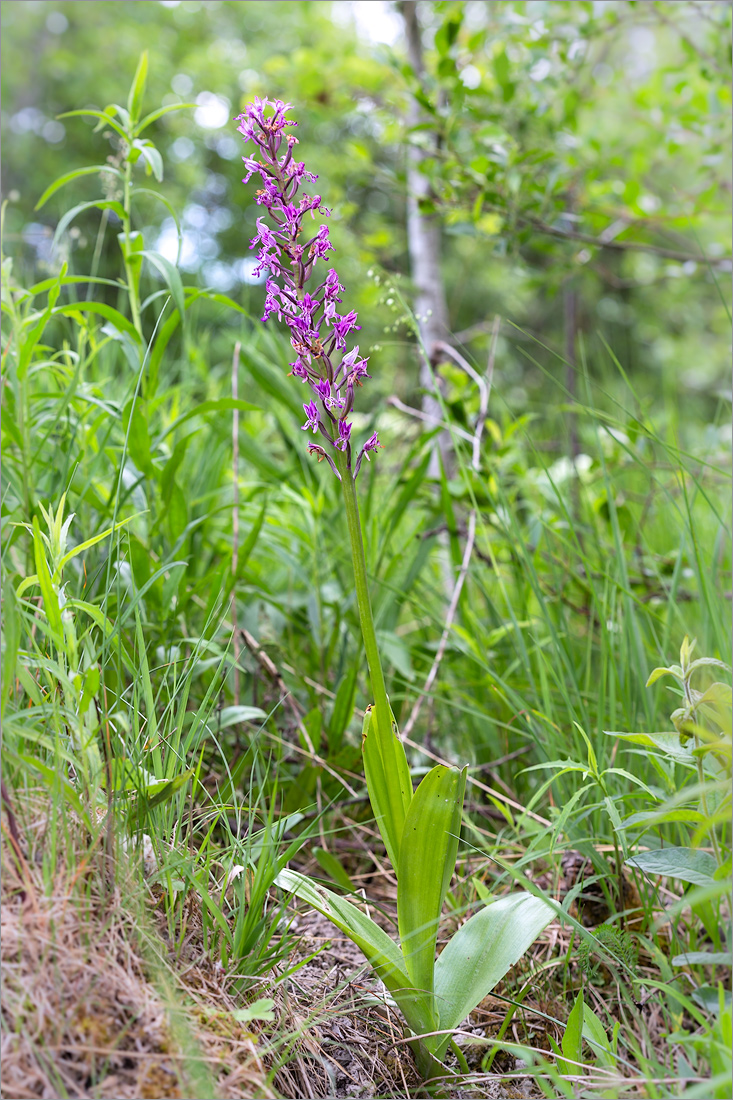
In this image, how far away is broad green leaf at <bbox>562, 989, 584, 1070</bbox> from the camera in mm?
917

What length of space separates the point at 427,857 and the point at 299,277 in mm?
769

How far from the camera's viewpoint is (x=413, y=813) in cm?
97

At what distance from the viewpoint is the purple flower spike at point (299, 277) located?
0.94 meters

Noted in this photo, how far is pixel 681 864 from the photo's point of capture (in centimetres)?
92

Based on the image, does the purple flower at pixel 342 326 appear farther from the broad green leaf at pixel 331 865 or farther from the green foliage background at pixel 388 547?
the broad green leaf at pixel 331 865

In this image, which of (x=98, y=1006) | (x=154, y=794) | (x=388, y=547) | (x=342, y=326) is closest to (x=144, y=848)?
(x=154, y=794)

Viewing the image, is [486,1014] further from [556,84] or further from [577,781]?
[556,84]

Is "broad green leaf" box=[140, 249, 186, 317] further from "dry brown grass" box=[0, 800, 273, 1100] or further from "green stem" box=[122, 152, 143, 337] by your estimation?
"dry brown grass" box=[0, 800, 273, 1100]

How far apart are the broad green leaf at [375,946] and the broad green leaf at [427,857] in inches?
0.7

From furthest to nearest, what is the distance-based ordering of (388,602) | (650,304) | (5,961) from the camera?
1. (650,304)
2. (388,602)
3. (5,961)

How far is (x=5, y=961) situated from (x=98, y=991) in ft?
0.33

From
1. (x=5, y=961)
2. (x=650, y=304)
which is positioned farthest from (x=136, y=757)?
(x=650, y=304)

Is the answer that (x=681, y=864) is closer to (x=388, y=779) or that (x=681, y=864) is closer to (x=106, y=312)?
(x=388, y=779)

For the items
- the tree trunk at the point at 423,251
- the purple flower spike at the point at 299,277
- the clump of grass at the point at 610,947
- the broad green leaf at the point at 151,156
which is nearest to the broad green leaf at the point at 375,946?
the clump of grass at the point at 610,947
